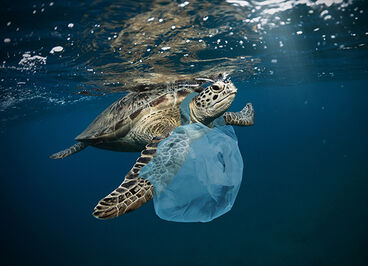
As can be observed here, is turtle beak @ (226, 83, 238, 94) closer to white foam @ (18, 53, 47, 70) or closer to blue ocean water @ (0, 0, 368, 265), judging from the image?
blue ocean water @ (0, 0, 368, 265)

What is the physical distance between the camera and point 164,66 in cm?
642

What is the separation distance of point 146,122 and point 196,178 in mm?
2474

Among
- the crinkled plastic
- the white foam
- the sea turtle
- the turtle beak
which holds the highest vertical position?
the white foam

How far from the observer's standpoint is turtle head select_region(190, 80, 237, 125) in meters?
3.01

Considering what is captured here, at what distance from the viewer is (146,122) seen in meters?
4.02

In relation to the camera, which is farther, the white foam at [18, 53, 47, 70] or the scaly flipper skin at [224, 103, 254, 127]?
the scaly flipper skin at [224, 103, 254, 127]

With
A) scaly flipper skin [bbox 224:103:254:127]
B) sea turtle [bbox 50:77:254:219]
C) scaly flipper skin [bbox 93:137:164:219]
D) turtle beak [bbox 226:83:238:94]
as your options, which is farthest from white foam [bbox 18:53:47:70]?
scaly flipper skin [bbox 224:103:254:127]

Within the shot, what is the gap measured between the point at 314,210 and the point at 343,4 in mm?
10361

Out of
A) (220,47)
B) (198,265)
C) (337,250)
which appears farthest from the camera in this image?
(198,265)

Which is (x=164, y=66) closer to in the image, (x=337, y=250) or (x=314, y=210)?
(x=337, y=250)

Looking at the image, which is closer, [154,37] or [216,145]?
[216,145]

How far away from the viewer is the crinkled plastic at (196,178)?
6.04 ft

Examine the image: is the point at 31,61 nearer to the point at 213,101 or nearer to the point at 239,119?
the point at 213,101

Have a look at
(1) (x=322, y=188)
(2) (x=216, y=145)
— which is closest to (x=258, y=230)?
(1) (x=322, y=188)
